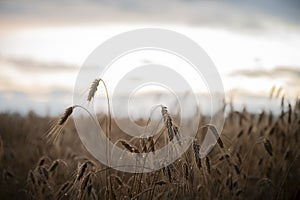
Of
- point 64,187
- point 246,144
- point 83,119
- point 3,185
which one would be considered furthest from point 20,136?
point 64,187

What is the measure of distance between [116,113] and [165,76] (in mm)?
2340

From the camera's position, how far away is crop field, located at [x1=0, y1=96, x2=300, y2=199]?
2811 mm

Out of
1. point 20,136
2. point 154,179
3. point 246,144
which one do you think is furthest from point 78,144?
point 154,179

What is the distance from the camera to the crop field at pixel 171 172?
2.81 metres

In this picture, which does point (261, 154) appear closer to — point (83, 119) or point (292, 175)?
point (292, 175)

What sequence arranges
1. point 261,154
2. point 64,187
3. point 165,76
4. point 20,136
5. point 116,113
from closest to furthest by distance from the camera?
point 64,187 < point 165,76 < point 261,154 < point 116,113 < point 20,136

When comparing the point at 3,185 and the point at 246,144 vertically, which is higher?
the point at 246,144

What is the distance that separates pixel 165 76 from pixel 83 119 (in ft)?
13.5

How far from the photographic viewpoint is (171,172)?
8.86 ft

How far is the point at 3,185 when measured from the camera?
4.21m

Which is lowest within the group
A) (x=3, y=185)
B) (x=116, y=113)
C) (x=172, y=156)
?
(x=3, y=185)

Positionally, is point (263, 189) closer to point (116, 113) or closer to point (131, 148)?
point (131, 148)

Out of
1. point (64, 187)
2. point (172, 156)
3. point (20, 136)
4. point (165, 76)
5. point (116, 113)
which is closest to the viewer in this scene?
point (172, 156)

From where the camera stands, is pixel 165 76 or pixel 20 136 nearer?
pixel 165 76
